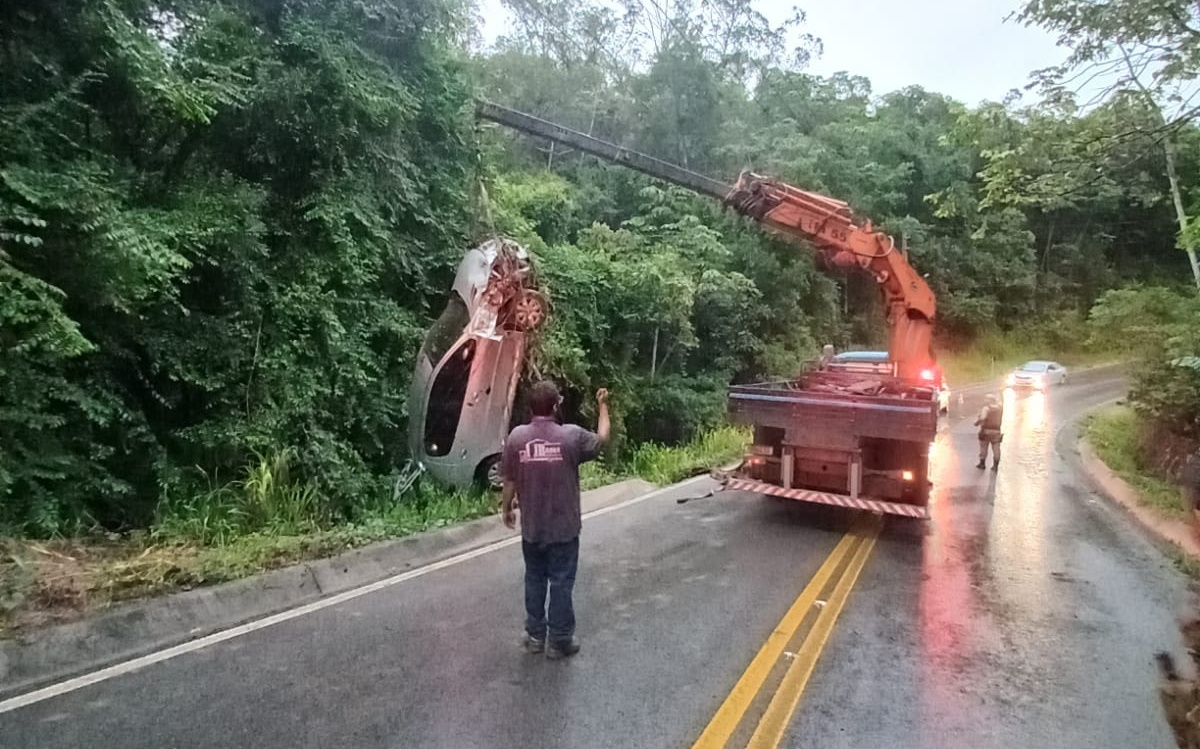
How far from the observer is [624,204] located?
22359mm

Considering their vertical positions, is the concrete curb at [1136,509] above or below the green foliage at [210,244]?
below

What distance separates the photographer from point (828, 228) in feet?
37.6

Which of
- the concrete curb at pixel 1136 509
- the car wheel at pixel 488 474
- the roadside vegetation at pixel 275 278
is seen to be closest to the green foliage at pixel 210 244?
the roadside vegetation at pixel 275 278

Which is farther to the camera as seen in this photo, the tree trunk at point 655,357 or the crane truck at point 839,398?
the tree trunk at point 655,357

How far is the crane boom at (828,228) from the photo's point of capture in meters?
11.4

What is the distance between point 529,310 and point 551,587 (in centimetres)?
478

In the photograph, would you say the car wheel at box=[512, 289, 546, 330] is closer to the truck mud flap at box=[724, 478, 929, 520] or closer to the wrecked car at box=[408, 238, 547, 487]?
the wrecked car at box=[408, 238, 547, 487]

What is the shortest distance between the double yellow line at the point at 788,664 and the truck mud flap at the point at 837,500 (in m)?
0.85

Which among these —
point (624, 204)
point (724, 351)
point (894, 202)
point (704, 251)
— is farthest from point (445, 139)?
point (894, 202)

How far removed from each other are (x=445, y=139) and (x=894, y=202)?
2083cm

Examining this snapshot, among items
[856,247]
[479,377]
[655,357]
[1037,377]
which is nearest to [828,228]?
[856,247]

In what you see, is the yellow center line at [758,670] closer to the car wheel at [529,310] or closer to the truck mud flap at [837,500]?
the truck mud flap at [837,500]

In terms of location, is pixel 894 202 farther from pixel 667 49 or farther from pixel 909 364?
pixel 909 364

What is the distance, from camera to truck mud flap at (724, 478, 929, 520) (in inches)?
337
